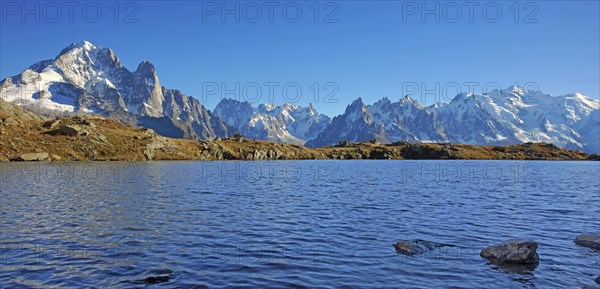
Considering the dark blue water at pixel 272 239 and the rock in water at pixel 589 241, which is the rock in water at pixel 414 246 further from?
the rock in water at pixel 589 241

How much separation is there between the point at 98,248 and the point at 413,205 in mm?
34316

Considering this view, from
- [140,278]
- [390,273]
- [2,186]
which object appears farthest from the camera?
[2,186]

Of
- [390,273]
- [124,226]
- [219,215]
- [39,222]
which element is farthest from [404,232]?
[39,222]

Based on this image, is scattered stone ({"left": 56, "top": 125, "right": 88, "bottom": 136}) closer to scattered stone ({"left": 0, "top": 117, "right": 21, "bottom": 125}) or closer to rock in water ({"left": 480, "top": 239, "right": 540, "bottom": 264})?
scattered stone ({"left": 0, "top": 117, "right": 21, "bottom": 125})

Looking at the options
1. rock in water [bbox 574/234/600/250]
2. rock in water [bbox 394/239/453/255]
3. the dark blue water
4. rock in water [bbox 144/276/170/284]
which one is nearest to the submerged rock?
rock in water [bbox 144/276/170/284]

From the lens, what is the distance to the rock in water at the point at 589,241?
28330 millimetres

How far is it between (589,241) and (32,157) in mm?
139526

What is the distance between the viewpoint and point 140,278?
20141 mm

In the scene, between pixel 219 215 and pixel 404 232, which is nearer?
pixel 404 232

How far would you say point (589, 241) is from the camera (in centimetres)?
2902

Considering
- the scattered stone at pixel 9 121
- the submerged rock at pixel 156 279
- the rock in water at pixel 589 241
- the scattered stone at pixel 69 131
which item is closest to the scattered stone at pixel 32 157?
the scattered stone at pixel 69 131

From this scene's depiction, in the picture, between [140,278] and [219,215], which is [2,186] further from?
[140,278]

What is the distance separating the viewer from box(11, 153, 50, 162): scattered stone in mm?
121875

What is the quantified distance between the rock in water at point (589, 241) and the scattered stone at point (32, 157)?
138m
